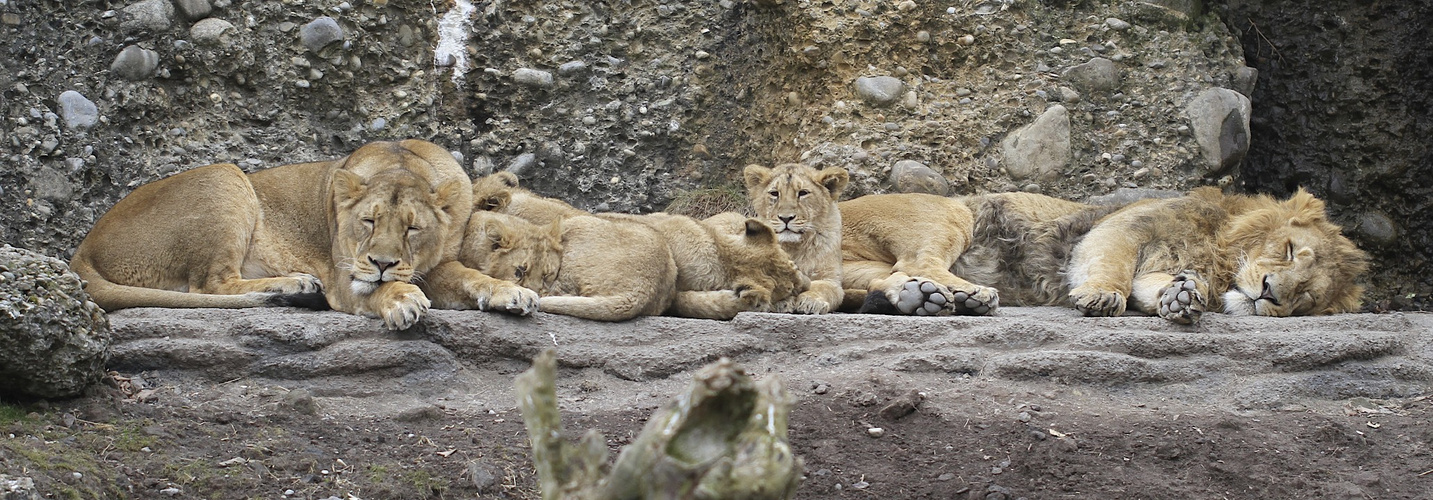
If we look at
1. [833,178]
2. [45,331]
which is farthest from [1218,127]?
[45,331]

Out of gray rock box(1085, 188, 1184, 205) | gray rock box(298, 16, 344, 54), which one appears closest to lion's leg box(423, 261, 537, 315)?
gray rock box(298, 16, 344, 54)

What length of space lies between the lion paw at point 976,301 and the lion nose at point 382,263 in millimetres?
2911

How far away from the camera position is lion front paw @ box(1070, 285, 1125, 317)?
7.54 metres

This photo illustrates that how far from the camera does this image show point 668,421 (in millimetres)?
2719

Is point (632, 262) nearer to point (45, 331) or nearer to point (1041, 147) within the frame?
point (45, 331)

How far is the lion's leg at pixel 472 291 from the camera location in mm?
6578

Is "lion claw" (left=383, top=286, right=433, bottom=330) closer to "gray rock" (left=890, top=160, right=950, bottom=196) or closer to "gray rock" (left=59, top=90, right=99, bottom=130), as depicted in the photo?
"gray rock" (left=59, top=90, right=99, bottom=130)

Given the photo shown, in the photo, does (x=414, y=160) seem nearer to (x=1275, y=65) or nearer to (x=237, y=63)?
(x=237, y=63)

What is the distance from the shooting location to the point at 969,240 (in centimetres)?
860

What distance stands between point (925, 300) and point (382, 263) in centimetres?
282

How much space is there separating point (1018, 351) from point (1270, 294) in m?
1.91

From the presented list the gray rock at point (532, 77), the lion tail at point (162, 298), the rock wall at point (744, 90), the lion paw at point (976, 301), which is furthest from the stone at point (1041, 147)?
the lion tail at point (162, 298)

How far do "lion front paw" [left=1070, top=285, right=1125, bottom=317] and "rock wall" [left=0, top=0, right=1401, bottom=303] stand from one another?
2103 millimetres

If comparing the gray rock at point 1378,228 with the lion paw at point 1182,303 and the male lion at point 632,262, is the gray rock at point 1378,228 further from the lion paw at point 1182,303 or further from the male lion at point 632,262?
the male lion at point 632,262
